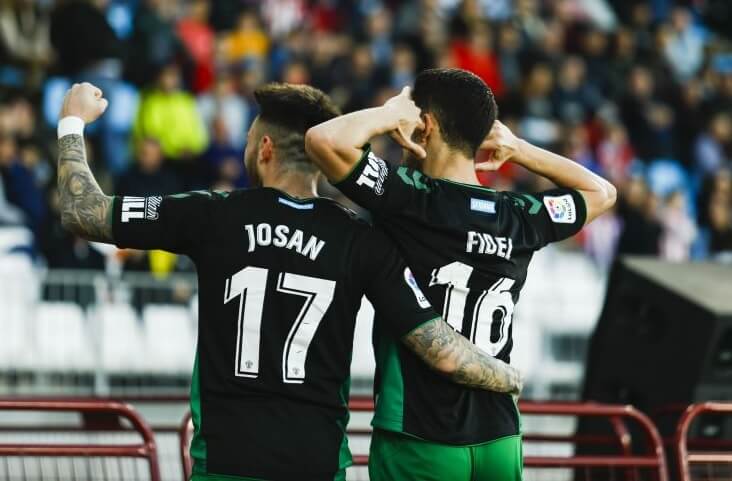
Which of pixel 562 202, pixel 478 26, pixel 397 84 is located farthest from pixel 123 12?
pixel 562 202

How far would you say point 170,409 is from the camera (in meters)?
11.6

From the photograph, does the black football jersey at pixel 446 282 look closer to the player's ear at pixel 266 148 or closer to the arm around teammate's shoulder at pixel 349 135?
the arm around teammate's shoulder at pixel 349 135

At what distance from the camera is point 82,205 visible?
454 cm

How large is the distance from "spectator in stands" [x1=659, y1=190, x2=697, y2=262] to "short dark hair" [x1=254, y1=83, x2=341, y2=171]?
1151 centimetres

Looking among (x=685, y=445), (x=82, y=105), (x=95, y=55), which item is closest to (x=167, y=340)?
(x=95, y=55)

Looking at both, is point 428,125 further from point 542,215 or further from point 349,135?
point 542,215

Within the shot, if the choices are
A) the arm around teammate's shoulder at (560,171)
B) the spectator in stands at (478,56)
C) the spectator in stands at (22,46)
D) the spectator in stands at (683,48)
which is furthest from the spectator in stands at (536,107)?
the arm around teammate's shoulder at (560,171)

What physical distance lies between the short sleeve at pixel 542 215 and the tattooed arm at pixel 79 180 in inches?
60.4

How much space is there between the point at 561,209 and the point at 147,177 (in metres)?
8.73

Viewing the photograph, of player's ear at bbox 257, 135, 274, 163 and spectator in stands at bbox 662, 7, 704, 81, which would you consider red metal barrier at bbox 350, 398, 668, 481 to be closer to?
player's ear at bbox 257, 135, 274, 163

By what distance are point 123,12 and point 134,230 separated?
38.0ft

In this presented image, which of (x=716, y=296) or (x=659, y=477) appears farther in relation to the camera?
(x=716, y=296)

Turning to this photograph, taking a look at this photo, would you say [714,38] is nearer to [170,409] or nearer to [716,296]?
[170,409]

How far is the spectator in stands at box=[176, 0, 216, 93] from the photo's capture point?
1554 centimetres
